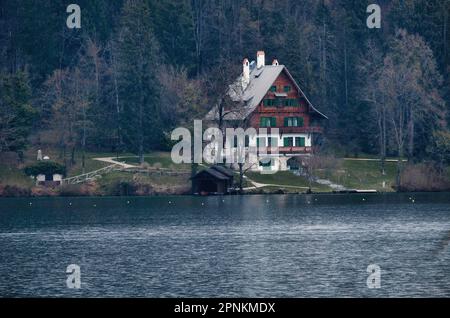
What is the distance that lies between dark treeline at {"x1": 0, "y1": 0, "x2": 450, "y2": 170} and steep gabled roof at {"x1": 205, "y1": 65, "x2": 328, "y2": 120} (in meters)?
2.39

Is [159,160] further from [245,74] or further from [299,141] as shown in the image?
[299,141]

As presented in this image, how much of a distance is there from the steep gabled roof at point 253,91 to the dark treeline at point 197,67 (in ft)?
7.83

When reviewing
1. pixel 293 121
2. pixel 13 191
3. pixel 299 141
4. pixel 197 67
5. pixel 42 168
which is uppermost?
pixel 197 67

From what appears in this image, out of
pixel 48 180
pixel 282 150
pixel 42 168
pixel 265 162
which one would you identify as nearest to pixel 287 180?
pixel 265 162

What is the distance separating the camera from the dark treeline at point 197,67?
141 meters

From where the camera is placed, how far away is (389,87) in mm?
142750

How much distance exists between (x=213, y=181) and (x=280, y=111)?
22097 millimetres

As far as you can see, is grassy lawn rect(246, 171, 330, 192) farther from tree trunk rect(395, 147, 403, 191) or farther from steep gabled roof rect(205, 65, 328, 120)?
tree trunk rect(395, 147, 403, 191)

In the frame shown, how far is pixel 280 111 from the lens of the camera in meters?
148

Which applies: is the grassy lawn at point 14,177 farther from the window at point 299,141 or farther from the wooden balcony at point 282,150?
the window at point 299,141

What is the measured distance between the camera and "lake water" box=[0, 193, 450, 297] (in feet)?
193

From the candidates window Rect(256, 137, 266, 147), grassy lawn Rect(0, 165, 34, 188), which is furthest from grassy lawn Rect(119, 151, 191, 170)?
grassy lawn Rect(0, 165, 34, 188)

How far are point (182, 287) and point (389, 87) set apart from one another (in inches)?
3475
